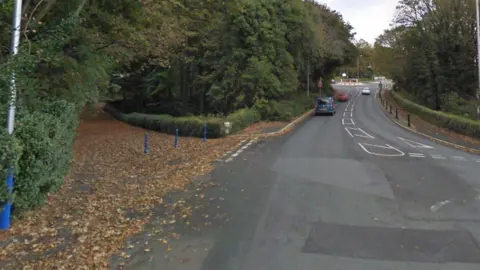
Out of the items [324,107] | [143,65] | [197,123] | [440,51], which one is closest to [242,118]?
[197,123]

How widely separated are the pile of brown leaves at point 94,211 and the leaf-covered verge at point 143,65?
50 centimetres

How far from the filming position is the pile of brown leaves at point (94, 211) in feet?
16.9

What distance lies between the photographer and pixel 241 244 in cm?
549

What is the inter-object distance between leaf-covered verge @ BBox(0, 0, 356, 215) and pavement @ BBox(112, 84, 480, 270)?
8.13ft

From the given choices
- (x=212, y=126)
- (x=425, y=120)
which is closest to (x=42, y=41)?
(x=212, y=126)

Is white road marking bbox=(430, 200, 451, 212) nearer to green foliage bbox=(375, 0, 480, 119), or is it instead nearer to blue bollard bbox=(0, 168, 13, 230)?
blue bollard bbox=(0, 168, 13, 230)

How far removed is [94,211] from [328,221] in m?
3.98

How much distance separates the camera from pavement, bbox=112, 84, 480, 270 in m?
4.96

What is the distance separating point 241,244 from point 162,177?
5484 millimetres

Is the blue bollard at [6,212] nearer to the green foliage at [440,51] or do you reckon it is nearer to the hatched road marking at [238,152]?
the hatched road marking at [238,152]

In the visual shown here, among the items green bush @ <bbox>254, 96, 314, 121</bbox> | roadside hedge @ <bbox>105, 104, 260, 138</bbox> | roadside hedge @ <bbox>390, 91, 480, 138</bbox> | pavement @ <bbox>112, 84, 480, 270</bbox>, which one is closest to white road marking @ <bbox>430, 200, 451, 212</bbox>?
pavement @ <bbox>112, 84, 480, 270</bbox>

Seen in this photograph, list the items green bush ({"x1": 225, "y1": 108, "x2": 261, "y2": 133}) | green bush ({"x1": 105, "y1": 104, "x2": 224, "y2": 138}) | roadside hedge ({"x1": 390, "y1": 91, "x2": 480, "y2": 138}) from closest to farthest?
green bush ({"x1": 105, "y1": 104, "x2": 224, "y2": 138})
roadside hedge ({"x1": 390, "y1": 91, "x2": 480, "y2": 138})
green bush ({"x1": 225, "y1": 108, "x2": 261, "y2": 133})

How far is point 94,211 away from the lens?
7.24 m

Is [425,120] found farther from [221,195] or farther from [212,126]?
[221,195]
